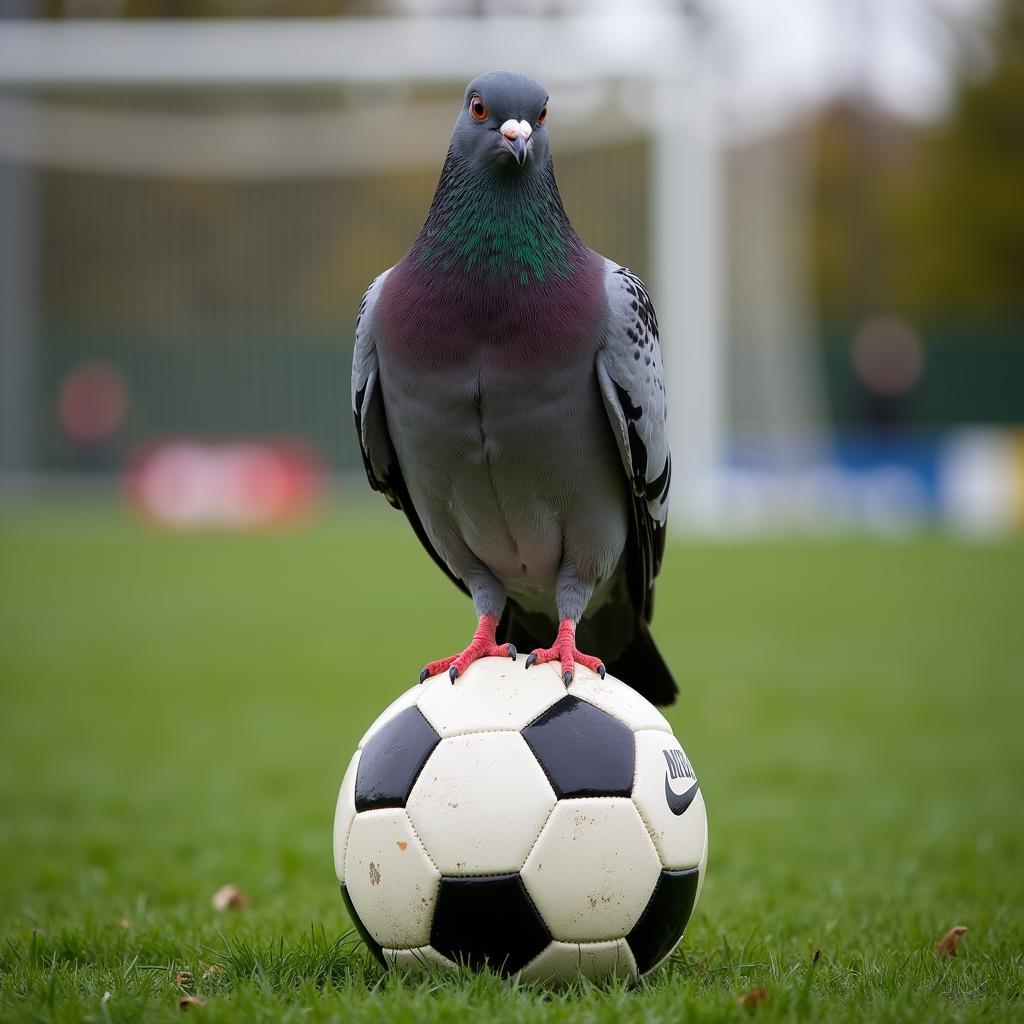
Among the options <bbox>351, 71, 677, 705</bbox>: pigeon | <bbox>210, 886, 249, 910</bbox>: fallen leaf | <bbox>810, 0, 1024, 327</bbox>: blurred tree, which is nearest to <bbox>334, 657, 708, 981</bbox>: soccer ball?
<bbox>351, 71, 677, 705</bbox>: pigeon

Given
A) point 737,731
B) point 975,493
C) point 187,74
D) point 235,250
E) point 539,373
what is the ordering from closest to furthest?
point 539,373 → point 737,731 → point 187,74 → point 975,493 → point 235,250

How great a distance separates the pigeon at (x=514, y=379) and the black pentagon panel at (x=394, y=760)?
19 centimetres

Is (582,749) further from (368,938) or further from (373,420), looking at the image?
(373,420)

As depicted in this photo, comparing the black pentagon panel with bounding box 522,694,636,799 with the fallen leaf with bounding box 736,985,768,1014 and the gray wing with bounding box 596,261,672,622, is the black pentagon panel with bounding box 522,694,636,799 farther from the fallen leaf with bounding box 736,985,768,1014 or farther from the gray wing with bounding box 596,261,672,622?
the gray wing with bounding box 596,261,672,622

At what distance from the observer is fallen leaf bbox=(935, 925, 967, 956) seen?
11.7 ft

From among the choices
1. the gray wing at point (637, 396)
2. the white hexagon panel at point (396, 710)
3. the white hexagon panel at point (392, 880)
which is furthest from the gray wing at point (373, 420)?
the white hexagon panel at point (392, 880)

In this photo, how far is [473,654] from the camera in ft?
12.0

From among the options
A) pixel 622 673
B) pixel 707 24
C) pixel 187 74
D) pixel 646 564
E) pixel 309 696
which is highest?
pixel 707 24

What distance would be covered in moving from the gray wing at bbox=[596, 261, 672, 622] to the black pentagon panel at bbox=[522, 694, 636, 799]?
Answer: 0.73m

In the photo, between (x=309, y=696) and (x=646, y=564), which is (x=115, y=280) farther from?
(x=646, y=564)

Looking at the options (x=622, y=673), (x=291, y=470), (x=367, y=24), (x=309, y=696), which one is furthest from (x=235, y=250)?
(x=622, y=673)

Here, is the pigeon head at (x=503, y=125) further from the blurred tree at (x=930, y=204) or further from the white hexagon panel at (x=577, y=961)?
the blurred tree at (x=930, y=204)

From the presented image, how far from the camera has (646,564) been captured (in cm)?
407

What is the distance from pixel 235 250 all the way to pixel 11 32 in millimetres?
6262
